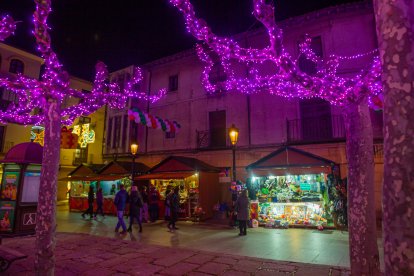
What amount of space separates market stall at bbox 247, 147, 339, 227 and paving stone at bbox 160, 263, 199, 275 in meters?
6.18

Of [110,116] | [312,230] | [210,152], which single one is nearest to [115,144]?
[110,116]

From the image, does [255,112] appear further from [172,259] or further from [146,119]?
[172,259]

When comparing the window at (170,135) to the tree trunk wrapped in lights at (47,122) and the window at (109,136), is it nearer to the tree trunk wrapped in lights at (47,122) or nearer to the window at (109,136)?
the window at (109,136)

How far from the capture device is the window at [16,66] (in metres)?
22.7

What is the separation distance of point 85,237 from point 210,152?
332 inches

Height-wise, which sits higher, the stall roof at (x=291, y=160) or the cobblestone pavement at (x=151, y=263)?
the stall roof at (x=291, y=160)

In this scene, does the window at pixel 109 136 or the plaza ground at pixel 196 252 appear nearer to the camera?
the plaza ground at pixel 196 252

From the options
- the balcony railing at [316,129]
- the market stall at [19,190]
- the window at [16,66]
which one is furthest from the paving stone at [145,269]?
the window at [16,66]

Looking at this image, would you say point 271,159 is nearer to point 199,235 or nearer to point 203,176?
point 203,176

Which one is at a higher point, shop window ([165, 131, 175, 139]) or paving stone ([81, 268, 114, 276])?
shop window ([165, 131, 175, 139])

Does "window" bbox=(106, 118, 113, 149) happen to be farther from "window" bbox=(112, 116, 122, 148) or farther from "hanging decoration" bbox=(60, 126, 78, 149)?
"hanging decoration" bbox=(60, 126, 78, 149)

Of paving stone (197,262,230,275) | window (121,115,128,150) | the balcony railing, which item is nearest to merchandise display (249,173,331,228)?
the balcony railing

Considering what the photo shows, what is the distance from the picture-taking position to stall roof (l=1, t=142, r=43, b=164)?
373 inches

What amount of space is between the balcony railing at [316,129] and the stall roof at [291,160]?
1.30 meters
